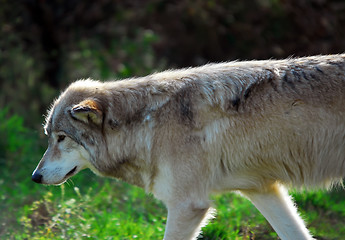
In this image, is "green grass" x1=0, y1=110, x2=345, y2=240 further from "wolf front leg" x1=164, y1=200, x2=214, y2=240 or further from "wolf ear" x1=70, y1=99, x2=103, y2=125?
"wolf ear" x1=70, y1=99, x2=103, y2=125

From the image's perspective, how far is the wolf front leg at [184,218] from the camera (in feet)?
13.1

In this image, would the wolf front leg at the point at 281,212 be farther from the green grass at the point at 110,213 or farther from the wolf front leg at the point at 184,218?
the wolf front leg at the point at 184,218

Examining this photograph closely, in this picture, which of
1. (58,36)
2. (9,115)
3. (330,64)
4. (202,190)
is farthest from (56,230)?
(58,36)

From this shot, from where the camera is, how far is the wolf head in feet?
14.3

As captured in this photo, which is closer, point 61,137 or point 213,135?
point 213,135

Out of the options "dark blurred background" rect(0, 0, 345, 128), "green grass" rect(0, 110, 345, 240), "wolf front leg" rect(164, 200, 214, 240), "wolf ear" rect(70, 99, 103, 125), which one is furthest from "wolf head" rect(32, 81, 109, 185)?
"dark blurred background" rect(0, 0, 345, 128)

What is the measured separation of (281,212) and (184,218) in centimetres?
96

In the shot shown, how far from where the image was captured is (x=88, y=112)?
4.23 metres

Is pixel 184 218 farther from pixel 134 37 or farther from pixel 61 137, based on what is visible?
pixel 134 37

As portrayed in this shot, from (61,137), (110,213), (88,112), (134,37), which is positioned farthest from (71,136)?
(134,37)

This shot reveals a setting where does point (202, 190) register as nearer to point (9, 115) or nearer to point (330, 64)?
point (330, 64)

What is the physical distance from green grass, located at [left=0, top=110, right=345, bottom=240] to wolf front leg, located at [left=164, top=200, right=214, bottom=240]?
2.67ft

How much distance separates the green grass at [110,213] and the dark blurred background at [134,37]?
8.80 ft

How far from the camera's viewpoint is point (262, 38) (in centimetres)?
1125
